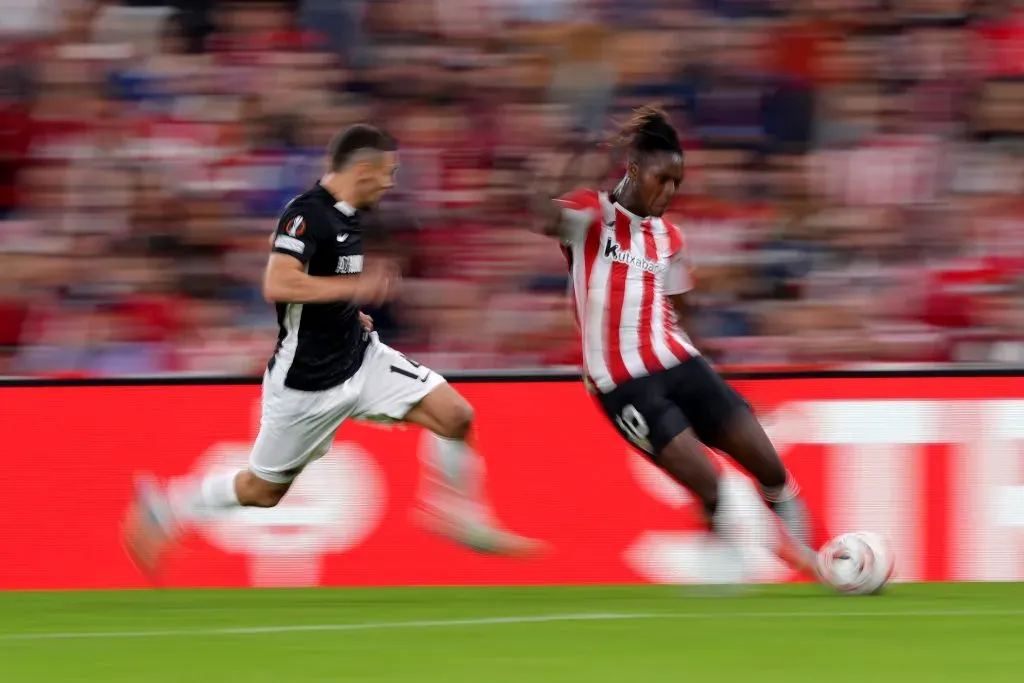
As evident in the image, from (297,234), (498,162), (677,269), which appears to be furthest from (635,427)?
(498,162)

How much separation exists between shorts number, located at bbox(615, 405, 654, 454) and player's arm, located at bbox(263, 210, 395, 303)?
44.2 inches

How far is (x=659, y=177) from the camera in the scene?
665cm

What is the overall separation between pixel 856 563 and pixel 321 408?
2.25 m

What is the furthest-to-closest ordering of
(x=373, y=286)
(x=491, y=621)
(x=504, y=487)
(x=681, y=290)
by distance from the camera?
(x=504, y=487) < (x=681, y=290) < (x=373, y=286) < (x=491, y=621)

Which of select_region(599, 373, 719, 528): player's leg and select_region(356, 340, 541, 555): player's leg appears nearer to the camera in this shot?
select_region(599, 373, 719, 528): player's leg

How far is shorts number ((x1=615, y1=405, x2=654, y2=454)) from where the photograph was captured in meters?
6.75

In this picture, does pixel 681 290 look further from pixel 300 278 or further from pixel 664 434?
pixel 300 278

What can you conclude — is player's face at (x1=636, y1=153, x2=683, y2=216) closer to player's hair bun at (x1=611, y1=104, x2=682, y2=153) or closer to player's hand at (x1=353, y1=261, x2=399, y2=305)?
player's hair bun at (x1=611, y1=104, x2=682, y2=153)

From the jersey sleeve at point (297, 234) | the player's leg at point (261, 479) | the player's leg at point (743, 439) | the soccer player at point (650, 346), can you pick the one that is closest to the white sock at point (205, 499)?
the player's leg at point (261, 479)

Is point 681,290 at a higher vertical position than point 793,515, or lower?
higher

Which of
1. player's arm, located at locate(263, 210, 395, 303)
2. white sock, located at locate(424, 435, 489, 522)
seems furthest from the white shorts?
player's arm, located at locate(263, 210, 395, 303)

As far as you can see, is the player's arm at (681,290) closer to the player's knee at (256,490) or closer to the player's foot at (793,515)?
the player's foot at (793,515)

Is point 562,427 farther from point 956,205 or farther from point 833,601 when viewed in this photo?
point 956,205

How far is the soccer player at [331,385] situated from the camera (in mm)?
6488
